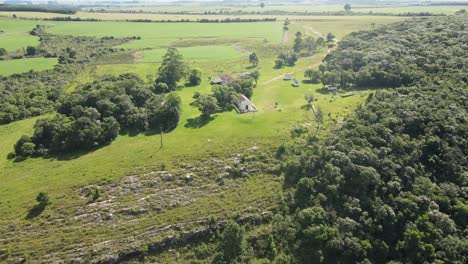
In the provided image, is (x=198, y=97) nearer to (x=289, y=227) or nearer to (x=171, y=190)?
(x=171, y=190)

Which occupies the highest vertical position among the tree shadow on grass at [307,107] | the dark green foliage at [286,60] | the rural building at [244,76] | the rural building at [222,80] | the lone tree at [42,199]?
the dark green foliage at [286,60]

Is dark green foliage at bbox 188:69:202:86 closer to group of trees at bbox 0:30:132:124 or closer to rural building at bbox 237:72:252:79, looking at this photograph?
rural building at bbox 237:72:252:79

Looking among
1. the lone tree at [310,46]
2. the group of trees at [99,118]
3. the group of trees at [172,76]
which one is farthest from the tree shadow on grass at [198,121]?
the lone tree at [310,46]

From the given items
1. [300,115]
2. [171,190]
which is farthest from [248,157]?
[300,115]

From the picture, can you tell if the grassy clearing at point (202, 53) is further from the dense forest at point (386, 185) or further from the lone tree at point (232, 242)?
the lone tree at point (232, 242)

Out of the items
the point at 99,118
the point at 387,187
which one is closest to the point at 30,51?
the point at 99,118

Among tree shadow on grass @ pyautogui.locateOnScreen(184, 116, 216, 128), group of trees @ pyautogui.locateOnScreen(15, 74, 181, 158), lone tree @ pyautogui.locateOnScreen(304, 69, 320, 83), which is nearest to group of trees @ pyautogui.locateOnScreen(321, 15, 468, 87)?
lone tree @ pyautogui.locateOnScreen(304, 69, 320, 83)

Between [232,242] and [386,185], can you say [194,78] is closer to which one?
[386,185]
